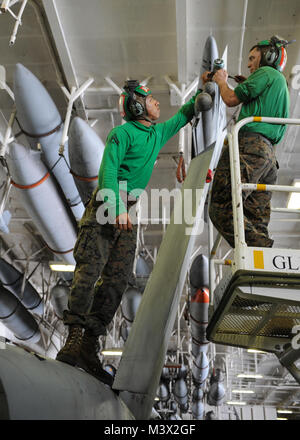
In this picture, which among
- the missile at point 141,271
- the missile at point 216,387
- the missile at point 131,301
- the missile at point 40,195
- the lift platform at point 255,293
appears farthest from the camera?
the missile at point 216,387

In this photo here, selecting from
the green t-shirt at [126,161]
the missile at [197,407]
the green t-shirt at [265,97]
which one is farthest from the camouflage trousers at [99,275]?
the missile at [197,407]

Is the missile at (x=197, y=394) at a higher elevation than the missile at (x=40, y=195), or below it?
below

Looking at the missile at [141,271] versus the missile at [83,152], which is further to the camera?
the missile at [141,271]

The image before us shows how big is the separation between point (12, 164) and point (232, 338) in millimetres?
4736

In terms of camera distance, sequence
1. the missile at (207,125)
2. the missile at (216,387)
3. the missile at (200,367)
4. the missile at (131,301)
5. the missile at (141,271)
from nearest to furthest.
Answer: the missile at (207,125) → the missile at (131,301) → the missile at (141,271) → the missile at (200,367) → the missile at (216,387)

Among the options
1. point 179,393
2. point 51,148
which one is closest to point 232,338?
point 51,148

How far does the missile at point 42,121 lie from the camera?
5.81m

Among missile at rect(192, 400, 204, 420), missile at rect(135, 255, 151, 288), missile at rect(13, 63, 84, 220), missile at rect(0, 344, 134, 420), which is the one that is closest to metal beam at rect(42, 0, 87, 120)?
missile at rect(13, 63, 84, 220)

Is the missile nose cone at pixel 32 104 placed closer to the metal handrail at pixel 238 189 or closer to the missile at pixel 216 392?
the metal handrail at pixel 238 189

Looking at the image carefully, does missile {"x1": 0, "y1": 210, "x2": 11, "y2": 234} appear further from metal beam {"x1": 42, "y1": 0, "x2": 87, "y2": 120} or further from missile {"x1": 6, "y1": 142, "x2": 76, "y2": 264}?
metal beam {"x1": 42, "y1": 0, "x2": 87, "y2": 120}

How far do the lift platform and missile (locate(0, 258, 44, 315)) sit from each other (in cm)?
823

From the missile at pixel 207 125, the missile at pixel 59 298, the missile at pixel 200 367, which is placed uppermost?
the missile at pixel 59 298

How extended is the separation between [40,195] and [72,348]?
4861 millimetres

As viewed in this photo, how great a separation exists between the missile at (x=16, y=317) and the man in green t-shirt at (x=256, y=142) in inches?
340
